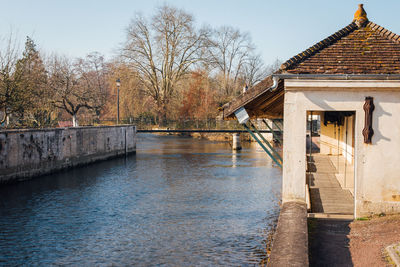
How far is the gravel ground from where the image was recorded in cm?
687

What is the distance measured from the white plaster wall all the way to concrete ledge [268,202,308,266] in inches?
45.9

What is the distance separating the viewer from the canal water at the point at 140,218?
37.9 ft

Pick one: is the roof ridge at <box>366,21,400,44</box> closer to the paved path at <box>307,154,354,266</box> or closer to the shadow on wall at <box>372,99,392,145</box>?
the shadow on wall at <box>372,99,392,145</box>

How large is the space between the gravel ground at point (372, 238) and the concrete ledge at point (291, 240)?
2.94 feet

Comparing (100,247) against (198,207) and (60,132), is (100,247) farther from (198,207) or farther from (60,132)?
(60,132)

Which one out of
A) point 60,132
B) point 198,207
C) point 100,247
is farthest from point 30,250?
point 60,132

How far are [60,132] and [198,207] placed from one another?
13.6 meters

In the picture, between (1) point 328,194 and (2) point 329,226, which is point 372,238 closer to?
(2) point 329,226

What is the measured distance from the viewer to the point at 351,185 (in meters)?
13.7

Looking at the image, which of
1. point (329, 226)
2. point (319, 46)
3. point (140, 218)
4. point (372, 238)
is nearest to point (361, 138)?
point (329, 226)

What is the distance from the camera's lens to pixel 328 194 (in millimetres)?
12609

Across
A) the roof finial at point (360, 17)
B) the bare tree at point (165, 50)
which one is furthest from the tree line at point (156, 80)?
the roof finial at point (360, 17)

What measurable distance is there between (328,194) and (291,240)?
6132mm

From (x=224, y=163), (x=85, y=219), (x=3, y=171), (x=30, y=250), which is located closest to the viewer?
(x=30, y=250)
